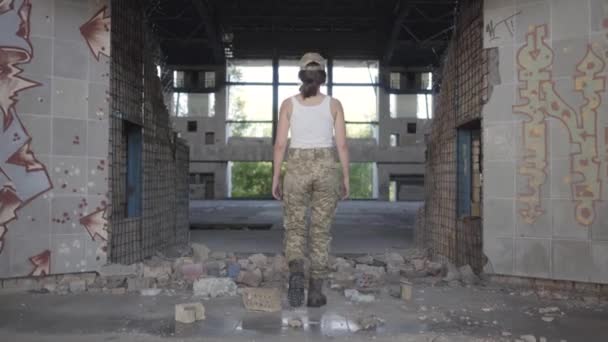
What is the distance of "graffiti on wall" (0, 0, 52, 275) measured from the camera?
15.8 ft

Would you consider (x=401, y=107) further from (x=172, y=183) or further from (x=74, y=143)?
(x=74, y=143)

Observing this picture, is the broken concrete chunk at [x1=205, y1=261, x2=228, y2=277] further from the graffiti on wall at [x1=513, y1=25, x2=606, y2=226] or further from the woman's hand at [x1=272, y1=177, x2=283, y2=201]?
the graffiti on wall at [x1=513, y1=25, x2=606, y2=226]

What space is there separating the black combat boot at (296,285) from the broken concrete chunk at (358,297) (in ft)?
1.78

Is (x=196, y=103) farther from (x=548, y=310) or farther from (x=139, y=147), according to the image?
(x=548, y=310)

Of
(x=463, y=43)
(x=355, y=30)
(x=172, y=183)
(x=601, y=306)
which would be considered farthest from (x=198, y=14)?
(x=601, y=306)

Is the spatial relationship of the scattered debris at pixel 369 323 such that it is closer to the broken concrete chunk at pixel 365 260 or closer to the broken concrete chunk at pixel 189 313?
the broken concrete chunk at pixel 189 313

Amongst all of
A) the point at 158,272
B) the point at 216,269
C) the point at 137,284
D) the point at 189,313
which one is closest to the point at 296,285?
the point at 189,313

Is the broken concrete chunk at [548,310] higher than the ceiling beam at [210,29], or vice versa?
the ceiling beam at [210,29]

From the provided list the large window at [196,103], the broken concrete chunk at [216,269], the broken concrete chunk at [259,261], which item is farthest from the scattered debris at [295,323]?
the large window at [196,103]

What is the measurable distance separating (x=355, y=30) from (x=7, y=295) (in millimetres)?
24829

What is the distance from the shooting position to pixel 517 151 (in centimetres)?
514

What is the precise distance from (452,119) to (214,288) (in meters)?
3.73

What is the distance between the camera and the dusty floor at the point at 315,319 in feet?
11.5

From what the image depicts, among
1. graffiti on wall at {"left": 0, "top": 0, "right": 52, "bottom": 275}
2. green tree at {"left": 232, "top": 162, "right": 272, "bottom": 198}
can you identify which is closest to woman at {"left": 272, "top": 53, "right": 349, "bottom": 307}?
graffiti on wall at {"left": 0, "top": 0, "right": 52, "bottom": 275}
